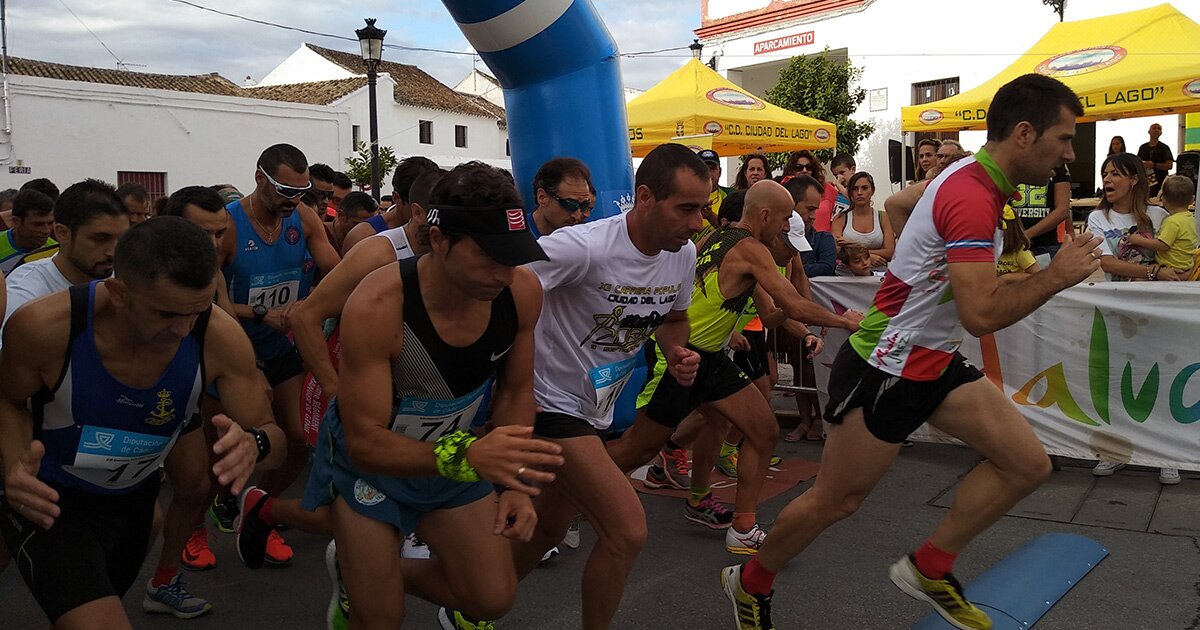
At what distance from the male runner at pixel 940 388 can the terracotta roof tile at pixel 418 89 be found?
44.3 meters

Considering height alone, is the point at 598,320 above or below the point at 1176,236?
below

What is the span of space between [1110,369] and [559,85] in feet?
12.5

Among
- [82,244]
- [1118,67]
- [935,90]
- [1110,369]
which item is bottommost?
[1110,369]

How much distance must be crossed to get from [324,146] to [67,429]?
33533 millimetres

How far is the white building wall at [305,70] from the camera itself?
49344mm

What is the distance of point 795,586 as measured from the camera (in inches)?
171

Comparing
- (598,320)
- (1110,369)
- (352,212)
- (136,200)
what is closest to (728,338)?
(598,320)

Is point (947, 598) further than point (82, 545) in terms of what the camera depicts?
Yes

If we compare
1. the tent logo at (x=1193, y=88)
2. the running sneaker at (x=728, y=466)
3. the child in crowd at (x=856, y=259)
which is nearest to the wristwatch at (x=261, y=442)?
the running sneaker at (x=728, y=466)

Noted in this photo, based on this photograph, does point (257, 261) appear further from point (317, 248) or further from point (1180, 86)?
point (1180, 86)

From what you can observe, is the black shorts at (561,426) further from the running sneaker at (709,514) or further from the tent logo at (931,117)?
the tent logo at (931,117)

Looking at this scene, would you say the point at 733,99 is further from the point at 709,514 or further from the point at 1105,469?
the point at 709,514

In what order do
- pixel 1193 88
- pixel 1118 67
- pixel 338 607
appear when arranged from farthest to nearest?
pixel 1118 67 → pixel 1193 88 → pixel 338 607

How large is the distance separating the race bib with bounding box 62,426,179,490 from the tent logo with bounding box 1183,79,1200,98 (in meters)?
9.81
